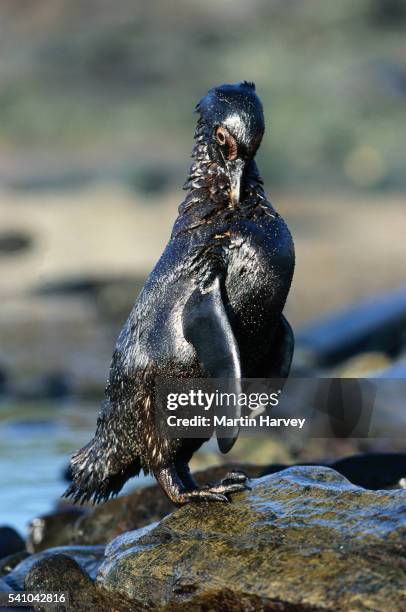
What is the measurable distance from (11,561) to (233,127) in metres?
3.13

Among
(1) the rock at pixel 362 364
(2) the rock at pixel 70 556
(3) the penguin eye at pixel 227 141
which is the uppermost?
(1) the rock at pixel 362 364

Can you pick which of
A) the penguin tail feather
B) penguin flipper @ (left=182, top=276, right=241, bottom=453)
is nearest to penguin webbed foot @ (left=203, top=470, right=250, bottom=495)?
penguin flipper @ (left=182, top=276, right=241, bottom=453)

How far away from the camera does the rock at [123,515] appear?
798 centimetres

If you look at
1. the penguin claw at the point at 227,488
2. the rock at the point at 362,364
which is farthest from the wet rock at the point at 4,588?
the rock at the point at 362,364

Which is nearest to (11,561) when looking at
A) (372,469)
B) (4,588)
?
(4,588)

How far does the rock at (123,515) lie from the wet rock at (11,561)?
0.38 m

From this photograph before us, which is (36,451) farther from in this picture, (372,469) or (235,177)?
(235,177)

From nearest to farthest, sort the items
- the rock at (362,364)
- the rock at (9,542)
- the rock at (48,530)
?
1. the rock at (9,542)
2. the rock at (48,530)
3. the rock at (362,364)

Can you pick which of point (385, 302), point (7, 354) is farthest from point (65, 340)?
point (385, 302)

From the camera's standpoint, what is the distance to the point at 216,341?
6051mm

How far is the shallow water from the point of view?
9.55 m

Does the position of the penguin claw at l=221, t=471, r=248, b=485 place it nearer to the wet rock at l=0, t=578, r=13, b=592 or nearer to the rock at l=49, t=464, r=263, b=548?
the wet rock at l=0, t=578, r=13, b=592

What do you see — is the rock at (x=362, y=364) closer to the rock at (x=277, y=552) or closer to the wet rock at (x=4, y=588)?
the wet rock at (x=4, y=588)

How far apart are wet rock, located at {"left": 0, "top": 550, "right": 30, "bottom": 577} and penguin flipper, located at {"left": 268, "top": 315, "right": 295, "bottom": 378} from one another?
220 centimetres
